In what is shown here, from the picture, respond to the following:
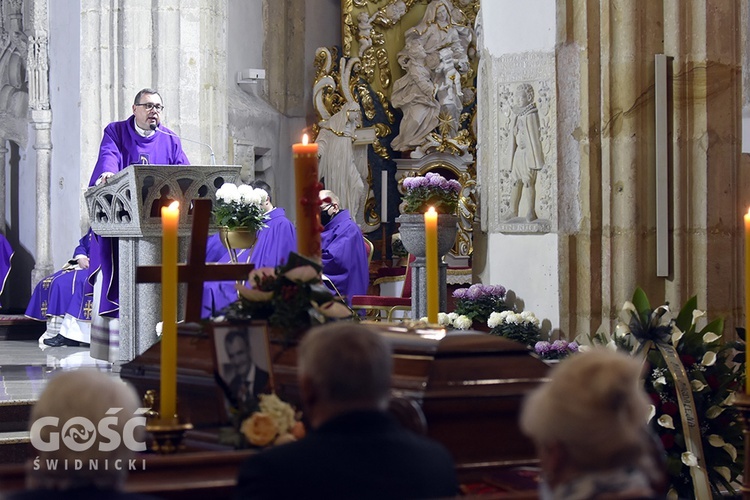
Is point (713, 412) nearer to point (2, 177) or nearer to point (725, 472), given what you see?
point (725, 472)

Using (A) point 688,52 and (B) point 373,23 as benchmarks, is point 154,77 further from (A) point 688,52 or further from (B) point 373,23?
(A) point 688,52

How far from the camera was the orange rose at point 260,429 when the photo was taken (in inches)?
96.0

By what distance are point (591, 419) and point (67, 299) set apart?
9894mm

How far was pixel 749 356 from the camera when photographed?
281cm

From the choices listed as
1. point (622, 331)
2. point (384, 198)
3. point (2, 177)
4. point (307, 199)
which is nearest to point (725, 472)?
point (622, 331)

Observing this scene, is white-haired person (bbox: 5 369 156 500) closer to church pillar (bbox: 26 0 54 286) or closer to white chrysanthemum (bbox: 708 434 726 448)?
white chrysanthemum (bbox: 708 434 726 448)

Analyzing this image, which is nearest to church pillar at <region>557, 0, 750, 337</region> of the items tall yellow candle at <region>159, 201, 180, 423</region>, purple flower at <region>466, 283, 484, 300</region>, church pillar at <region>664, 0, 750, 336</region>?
church pillar at <region>664, 0, 750, 336</region>

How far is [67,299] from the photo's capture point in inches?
440

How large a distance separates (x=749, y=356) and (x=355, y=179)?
1162 centimetres

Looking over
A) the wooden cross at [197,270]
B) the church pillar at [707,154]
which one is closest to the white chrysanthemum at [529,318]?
the church pillar at [707,154]

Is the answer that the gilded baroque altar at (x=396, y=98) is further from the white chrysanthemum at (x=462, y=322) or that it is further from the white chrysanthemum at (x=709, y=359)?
the white chrysanthemum at (x=709, y=359)

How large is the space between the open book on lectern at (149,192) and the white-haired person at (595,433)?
16.7 ft

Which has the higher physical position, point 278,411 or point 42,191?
point 42,191

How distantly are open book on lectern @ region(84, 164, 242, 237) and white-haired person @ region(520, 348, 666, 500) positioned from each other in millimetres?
5103
